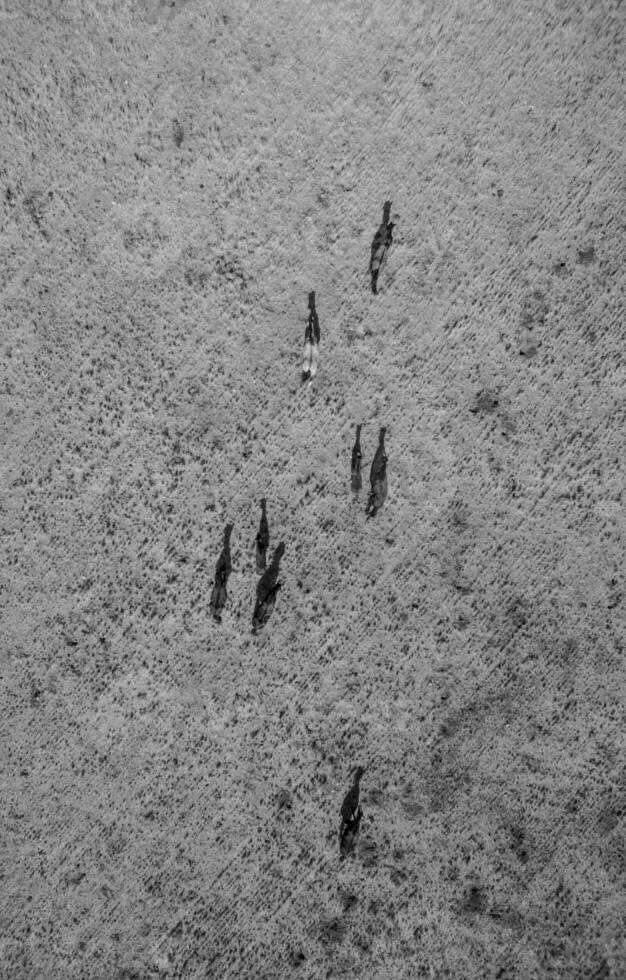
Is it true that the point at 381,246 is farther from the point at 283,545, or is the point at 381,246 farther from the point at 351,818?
the point at 351,818

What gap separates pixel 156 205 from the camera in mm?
5352

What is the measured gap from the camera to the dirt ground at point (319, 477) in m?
5.30

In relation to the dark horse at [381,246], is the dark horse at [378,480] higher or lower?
lower

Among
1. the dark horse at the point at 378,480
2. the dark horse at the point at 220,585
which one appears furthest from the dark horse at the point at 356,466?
the dark horse at the point at 220,585

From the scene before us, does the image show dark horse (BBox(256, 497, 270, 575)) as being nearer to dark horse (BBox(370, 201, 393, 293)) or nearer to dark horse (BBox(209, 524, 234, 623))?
dark horse (BBox(209, 524, 234, 623))

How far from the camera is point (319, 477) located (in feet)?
17.5

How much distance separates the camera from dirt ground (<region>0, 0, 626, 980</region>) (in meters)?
5.30

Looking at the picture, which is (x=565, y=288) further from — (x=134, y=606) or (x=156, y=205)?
(x=134, y=606)

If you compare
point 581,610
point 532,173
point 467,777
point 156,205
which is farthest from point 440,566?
point 156,205

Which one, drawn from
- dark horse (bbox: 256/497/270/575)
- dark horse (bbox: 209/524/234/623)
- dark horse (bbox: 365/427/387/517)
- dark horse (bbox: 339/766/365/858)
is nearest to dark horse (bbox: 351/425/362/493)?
dark horse (bbox: 365/427/387/517)

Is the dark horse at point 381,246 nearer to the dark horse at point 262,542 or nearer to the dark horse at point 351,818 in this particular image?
the dark horse at point 262,542

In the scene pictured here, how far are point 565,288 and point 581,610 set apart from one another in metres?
2.53

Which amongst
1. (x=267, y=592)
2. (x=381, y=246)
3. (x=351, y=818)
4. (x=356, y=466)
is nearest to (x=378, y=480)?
(x=356, y=466)

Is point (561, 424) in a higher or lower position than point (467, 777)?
higher
